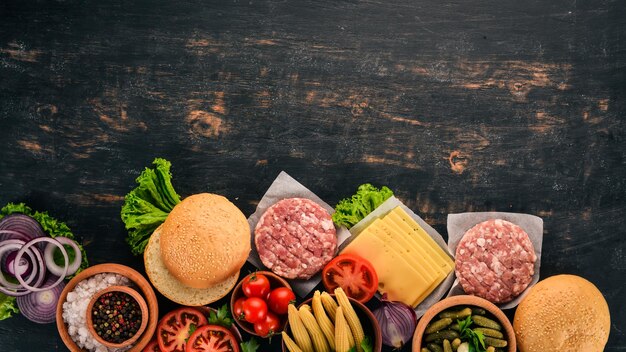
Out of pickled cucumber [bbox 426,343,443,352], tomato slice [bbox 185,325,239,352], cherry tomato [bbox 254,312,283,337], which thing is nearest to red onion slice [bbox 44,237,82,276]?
tomato slice [bbox 185,325,239,352]

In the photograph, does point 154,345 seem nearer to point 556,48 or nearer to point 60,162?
point 60,162

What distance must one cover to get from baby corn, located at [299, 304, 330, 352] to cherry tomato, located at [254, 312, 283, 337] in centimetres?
26

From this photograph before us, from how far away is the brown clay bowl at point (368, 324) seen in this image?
15.4ft

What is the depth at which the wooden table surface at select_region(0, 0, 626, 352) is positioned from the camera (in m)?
5.20

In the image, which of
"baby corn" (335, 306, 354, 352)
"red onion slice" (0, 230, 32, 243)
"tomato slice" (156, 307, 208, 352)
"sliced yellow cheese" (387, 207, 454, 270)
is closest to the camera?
"baby corn" (335, 306, 354, 352)

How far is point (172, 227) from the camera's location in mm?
4641

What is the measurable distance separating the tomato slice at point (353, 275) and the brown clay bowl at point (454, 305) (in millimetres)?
409

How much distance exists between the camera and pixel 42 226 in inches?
200

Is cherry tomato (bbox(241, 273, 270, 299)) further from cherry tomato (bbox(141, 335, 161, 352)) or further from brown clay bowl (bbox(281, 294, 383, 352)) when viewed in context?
cherry tomato (bbox(141, 335, 161, 352))

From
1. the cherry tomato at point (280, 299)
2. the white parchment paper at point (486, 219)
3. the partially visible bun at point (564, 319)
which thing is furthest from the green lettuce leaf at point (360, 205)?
the partially visible bun at point (564, 319)

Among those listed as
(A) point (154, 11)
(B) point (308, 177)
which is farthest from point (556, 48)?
(A) point (154, 11)

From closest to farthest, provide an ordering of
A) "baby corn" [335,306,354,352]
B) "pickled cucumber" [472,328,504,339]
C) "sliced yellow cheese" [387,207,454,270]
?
"baby corn" [335,306,354,352]
"pickled cucumber" [472,328,504,339]
"sliced yellow cheese" [387,207,454,270]

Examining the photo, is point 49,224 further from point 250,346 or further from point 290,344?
point 290,344

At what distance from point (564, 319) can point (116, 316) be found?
3.07 m
